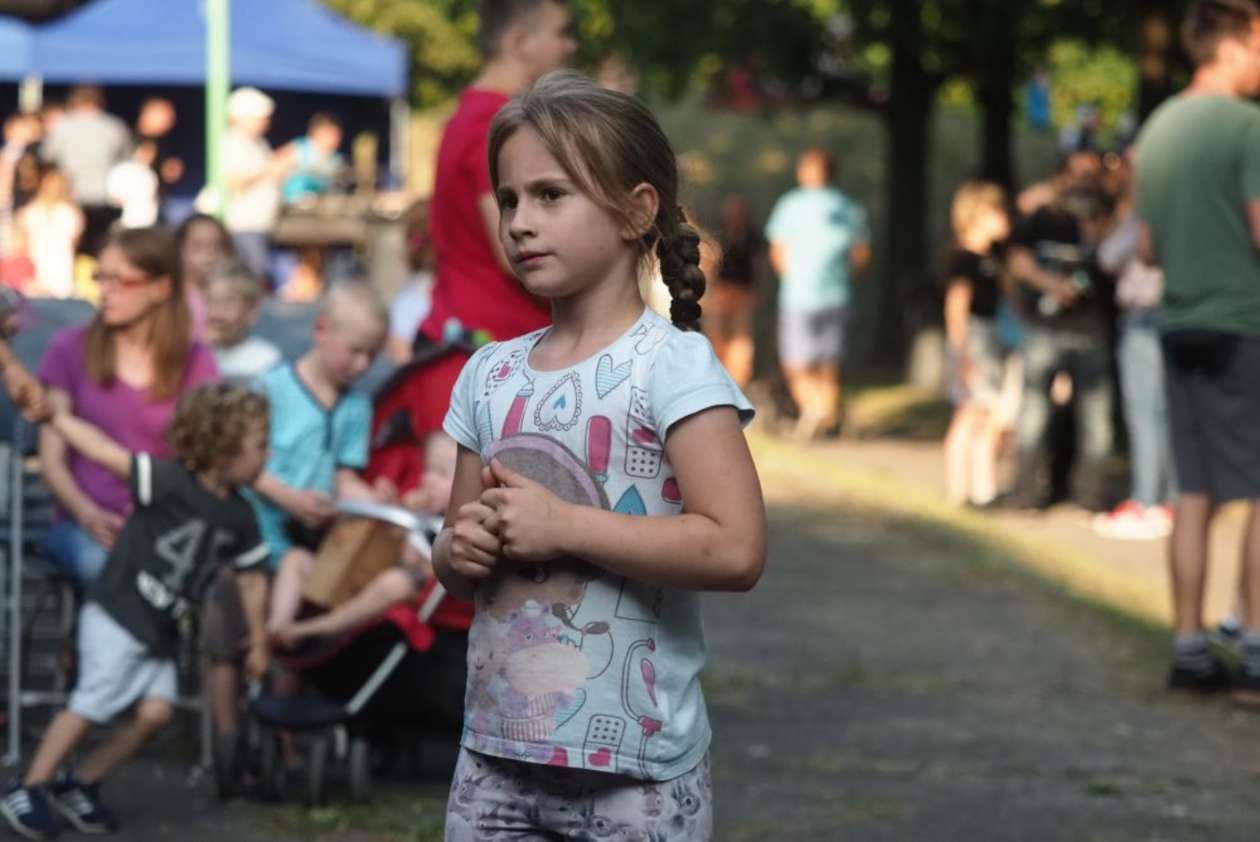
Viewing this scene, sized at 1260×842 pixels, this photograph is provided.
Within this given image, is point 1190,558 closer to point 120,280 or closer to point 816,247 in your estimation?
point 120,280

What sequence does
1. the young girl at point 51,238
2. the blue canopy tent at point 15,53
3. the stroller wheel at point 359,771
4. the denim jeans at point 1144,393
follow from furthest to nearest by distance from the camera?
the blue canopy tent at point 15,53 < the young girl at point 51,238 < the denim jeans at point 1144,393 < the stroller wheel at point 359,771

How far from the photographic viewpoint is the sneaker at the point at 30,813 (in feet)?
19.1

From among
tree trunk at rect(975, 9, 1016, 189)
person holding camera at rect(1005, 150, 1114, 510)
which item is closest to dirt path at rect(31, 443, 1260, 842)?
person holding camera at rect(1005, 150, 1114, 510)

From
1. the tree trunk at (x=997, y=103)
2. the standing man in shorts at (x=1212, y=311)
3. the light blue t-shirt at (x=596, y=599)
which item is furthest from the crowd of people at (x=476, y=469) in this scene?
the tree trunk at (x=997, y=103)

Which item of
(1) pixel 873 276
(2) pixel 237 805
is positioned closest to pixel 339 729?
(2) pixel 237 805

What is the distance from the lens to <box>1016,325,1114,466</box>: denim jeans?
13.1 metres

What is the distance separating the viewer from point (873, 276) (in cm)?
2922

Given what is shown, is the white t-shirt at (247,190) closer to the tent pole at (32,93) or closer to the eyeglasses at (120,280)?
the tent pole at (32,93)

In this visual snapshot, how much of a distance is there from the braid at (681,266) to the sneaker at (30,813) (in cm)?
297

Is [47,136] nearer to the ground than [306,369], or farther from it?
farther from it

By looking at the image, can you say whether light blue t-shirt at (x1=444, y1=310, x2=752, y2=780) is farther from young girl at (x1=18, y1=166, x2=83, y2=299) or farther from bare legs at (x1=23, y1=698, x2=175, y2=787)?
young girl at (x1=18, y1=166, x2=83, y2=299)

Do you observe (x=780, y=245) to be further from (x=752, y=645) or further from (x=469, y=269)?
(x=469, y=269)

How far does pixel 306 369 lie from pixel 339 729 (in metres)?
1.10

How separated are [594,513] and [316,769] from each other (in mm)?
3234
